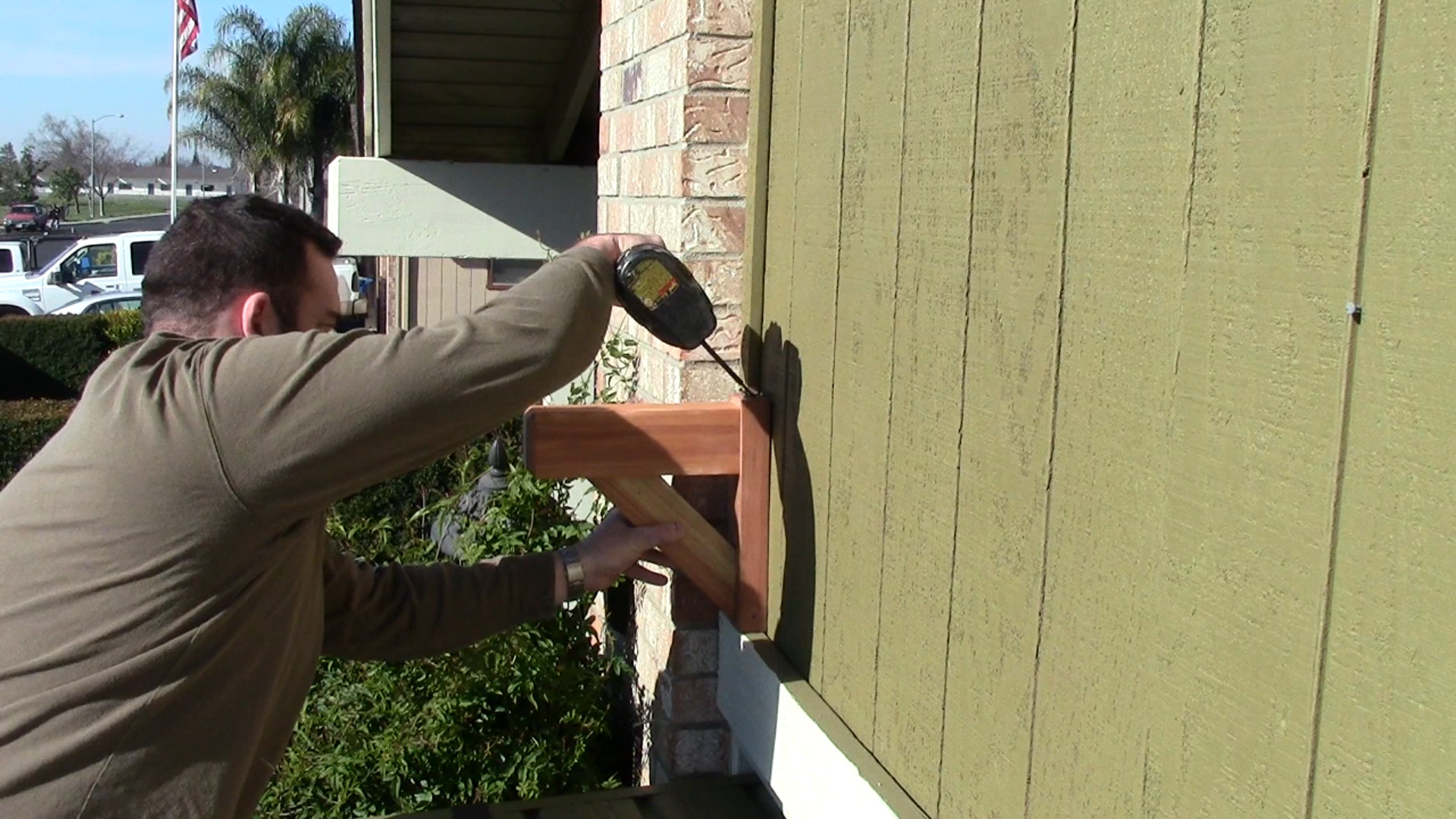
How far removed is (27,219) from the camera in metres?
63.6

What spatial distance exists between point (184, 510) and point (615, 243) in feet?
2.73

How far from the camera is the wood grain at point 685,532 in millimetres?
2648

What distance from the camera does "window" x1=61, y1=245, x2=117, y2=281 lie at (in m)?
26.6

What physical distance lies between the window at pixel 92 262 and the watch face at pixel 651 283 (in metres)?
26.9

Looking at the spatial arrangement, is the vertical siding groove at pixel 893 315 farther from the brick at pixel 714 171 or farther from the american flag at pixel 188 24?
the american flag at pixel 188 24

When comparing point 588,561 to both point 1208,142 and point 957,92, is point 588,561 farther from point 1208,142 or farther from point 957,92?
point 1208,142

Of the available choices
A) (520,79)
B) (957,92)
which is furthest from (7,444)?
(957,92)

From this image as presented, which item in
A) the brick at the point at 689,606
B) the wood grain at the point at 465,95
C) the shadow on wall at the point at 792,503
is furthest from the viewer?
the wood grain at the point at 465,95

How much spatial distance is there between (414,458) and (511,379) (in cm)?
19

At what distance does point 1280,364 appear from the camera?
120cm

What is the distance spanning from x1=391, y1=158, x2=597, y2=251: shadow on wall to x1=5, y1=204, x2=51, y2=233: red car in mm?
57163

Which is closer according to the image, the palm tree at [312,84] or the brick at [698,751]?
the brick at [698,751]

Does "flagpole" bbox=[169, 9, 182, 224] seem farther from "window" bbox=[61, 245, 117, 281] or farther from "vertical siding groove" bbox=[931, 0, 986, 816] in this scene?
"vertical siding groove" bbox=[931, 0, 986, 816]

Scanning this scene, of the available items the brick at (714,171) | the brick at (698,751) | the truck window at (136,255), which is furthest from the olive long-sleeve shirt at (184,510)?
the truck window at (136,255)
